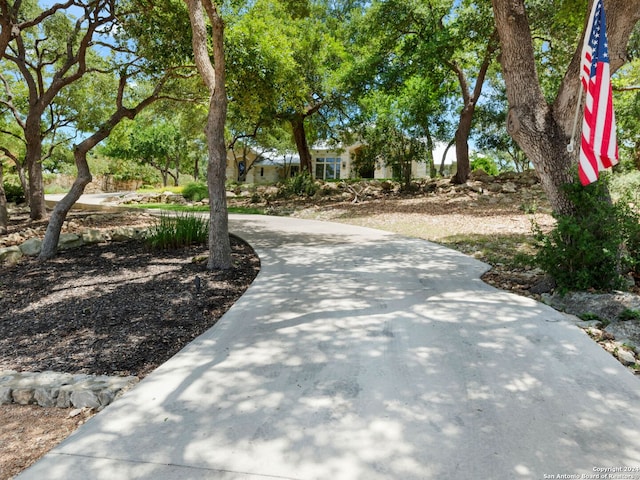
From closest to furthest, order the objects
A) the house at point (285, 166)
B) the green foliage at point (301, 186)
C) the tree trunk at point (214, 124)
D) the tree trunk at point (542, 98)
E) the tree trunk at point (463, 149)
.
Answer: the tree trunk at point (542, 98) → the tree trunk at point (214, 124) → the tree trunk at point (463, 149) → the green foliage at point (301, 186) → the house at point (285, 166)

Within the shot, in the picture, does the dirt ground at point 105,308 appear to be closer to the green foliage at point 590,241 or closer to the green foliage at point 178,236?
the green foliage at point 178,236

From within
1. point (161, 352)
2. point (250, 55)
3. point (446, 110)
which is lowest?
point (161, 352)

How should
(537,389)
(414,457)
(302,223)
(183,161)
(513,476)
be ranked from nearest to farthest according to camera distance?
(513,476) < (414,457) < (537,389) < (302,223) < (183,161)

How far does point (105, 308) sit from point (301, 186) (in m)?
14.3

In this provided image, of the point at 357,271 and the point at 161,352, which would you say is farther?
the point at 357,271

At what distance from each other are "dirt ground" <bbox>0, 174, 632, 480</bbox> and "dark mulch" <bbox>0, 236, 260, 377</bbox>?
0.01 meters

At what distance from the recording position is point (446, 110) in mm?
20906

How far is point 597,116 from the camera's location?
3873 millimetres

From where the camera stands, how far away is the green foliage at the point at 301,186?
60.2 feet

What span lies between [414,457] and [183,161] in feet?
139

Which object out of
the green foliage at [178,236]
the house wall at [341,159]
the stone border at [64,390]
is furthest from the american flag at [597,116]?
the house wall at [341,159]

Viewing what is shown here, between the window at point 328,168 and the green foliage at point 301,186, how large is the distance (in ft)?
55.4

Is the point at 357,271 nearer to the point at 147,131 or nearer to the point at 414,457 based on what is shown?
the point at 414,457

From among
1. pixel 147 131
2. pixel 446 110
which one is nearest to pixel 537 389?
pixel 446 110
